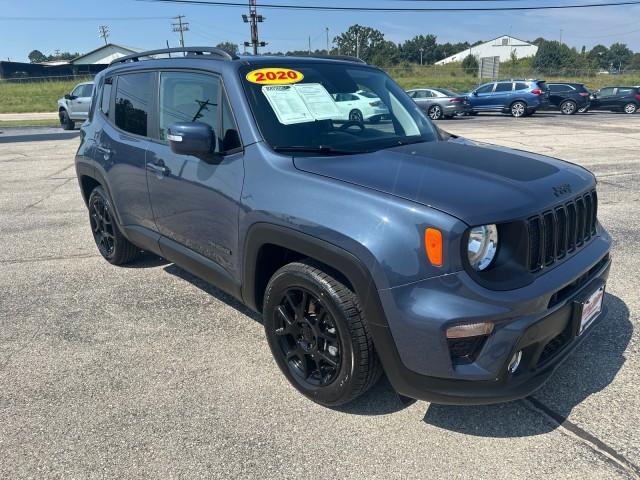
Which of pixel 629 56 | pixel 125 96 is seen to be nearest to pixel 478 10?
pixel 125 96

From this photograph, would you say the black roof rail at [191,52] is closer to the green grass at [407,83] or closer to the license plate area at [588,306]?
the license plate area at [588,306]

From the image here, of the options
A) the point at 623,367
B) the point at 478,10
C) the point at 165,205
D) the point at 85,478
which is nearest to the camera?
the point at 85,478

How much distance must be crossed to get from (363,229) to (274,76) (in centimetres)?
144

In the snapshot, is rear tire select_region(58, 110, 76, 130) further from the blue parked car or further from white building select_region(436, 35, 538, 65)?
white building select_region(436, 35, 538, 65)

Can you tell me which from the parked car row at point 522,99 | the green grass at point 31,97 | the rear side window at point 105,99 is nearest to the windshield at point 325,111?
the rear side window at point 105,99

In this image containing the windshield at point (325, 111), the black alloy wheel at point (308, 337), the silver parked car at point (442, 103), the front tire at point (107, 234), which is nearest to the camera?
the black alloy wheel at point (308, 337)

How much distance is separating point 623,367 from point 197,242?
2766 mm

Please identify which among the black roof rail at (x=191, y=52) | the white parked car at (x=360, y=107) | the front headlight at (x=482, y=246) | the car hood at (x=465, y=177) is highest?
the black roof rail at (x=191, y=52)

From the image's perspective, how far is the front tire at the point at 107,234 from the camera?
4.69 m

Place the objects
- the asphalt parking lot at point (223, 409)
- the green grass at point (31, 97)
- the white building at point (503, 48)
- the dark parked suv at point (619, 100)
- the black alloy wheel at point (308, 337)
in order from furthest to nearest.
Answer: the white building at point (503, 48) < the green grass at point (31, 97) < the dark parked suv at point (619, 100) < the black alloy wheel at point (308, 337) < the asphalt parking lot at point (223, 409)

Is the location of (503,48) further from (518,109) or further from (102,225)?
(102,225)

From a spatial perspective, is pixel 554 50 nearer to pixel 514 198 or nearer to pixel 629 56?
pixel 629 56

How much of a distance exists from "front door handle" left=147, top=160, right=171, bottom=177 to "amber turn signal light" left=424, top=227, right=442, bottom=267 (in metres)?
2.08

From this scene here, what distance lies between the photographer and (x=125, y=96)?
425 cm
